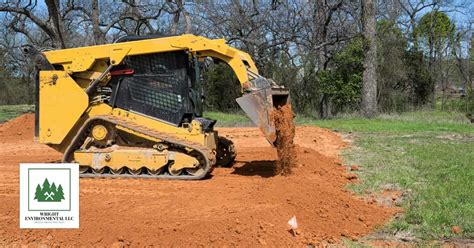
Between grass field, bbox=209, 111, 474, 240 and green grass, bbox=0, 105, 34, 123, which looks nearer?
grass field, bbox=209, 111, 474, 240

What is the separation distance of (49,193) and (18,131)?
496 inches

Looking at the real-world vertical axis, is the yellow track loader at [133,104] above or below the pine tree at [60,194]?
above

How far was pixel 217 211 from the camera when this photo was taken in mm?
5961

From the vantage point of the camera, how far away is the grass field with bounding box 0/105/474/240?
18.3 feet

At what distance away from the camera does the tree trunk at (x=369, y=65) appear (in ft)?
67.5

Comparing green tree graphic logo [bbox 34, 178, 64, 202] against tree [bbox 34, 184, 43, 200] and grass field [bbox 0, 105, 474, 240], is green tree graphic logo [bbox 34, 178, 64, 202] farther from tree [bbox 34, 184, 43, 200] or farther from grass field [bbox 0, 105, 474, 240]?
grass field [bbox 0, 105, 474, 240]

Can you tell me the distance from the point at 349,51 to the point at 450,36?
57.2 feet

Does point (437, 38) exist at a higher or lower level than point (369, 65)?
higher

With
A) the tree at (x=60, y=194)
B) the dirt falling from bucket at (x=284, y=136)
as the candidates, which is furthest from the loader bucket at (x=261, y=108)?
the tree at (x=60, y=194)

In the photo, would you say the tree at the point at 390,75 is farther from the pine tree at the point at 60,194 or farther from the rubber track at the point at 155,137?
the pine tree at the point at 60,194

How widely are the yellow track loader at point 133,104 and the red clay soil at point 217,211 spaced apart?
0.42 m

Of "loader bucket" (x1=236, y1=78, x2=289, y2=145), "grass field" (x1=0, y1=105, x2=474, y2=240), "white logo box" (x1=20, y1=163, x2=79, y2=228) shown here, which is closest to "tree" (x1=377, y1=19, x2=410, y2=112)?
"grass field" (x1=0, y1=105, x2=474, y2=240)

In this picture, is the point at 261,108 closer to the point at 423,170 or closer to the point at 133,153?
the point at 133,153

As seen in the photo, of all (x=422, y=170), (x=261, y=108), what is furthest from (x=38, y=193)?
(x=422, y=170)
